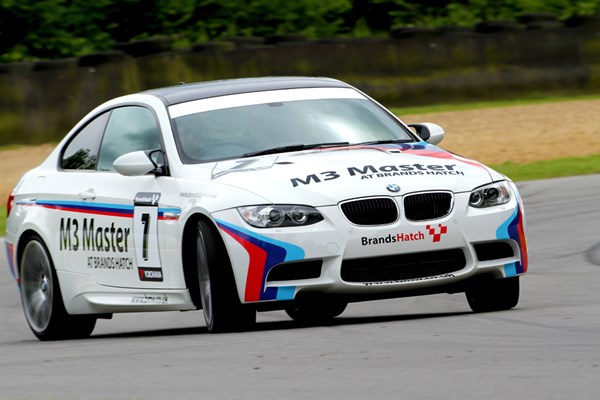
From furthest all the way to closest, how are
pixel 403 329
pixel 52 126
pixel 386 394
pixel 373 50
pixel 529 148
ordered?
pixel 373 50 → pixel 52 126 → pixel 529 148 → pixel 403 329 → pixel 386 394

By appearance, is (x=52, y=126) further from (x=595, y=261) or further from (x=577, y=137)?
(x=595, y=261)

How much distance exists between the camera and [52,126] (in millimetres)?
23750

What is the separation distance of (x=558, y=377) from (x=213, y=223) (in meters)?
2.47

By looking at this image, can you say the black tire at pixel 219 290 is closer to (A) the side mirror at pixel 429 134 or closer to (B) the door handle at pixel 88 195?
(B) the door handle at pixel 88 195

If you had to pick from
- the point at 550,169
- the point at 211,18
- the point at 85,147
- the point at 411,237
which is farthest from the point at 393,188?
the point at 211,18

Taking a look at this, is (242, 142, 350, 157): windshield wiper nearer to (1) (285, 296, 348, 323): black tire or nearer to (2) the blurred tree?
(1) (285, 296, 348, 323): black tire

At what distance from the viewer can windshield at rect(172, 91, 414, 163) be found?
828 centimetres

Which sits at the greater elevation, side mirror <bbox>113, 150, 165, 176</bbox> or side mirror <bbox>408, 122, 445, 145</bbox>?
side mirror <bbox>113, 150, 165, 176</bbox>

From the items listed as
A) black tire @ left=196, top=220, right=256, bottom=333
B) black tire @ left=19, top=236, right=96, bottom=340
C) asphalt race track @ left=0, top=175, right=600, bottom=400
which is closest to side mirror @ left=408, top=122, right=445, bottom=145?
asphalt race track @ left=0, top=175, right=600, bottom=400

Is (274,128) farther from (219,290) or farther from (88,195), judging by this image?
(219,290)

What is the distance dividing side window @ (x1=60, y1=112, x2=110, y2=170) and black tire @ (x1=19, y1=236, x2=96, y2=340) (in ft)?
1.71

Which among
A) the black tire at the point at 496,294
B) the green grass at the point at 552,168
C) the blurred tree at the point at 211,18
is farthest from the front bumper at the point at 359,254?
the blurred tree at the point at 211,18

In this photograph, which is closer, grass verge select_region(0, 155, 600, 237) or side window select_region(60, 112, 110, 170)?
side window select_region(60, 112, 110, 170)

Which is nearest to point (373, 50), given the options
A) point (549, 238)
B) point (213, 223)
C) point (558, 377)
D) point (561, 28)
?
point (561, 28)
